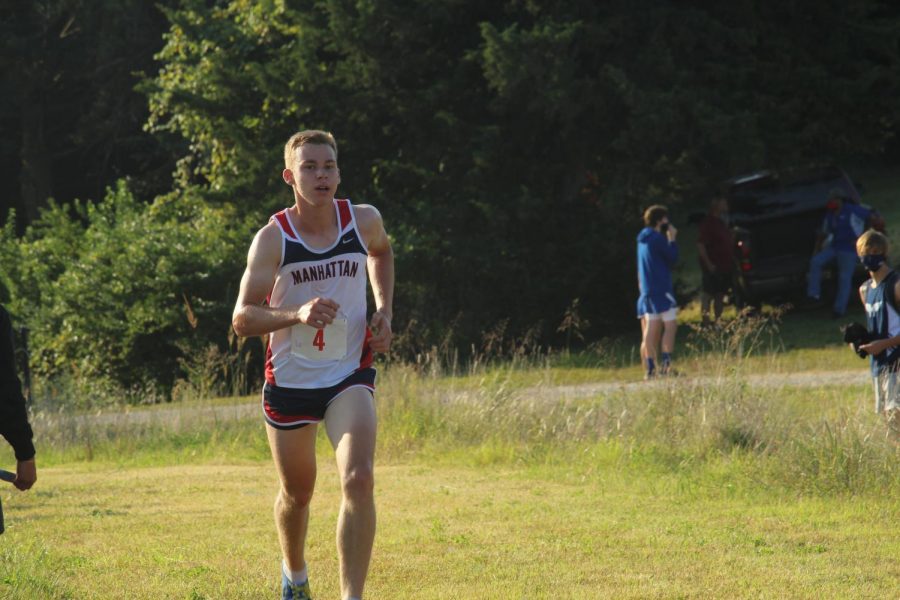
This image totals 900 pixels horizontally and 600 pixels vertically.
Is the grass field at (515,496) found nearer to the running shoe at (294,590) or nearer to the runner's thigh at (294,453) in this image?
the running shoe at (294,590)

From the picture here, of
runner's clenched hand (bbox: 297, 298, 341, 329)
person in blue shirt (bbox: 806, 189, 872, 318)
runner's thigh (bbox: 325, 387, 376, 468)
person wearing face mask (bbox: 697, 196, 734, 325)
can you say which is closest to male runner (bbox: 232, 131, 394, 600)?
runner's thigh (bbox: 325, 387, 376, 468)

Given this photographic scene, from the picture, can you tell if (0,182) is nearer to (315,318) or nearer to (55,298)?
(55,298)

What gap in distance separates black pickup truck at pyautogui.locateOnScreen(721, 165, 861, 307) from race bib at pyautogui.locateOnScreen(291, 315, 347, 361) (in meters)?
16.6

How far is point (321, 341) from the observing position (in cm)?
621

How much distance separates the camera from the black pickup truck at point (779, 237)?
22.2 meters

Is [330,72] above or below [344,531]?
above

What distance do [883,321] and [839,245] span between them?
11.3 meters

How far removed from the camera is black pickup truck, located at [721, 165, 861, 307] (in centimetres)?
2219

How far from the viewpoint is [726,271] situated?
67.2 feet

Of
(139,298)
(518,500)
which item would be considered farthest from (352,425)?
(139,298)

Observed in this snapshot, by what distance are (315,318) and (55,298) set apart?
63.2ft

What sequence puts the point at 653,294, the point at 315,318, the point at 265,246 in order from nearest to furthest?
the point at 315,318, the point at 265,246, the point at 653,294

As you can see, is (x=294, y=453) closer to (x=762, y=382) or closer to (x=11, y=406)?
(x=11, y=406)

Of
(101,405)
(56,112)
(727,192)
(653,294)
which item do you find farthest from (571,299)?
(56,112)
